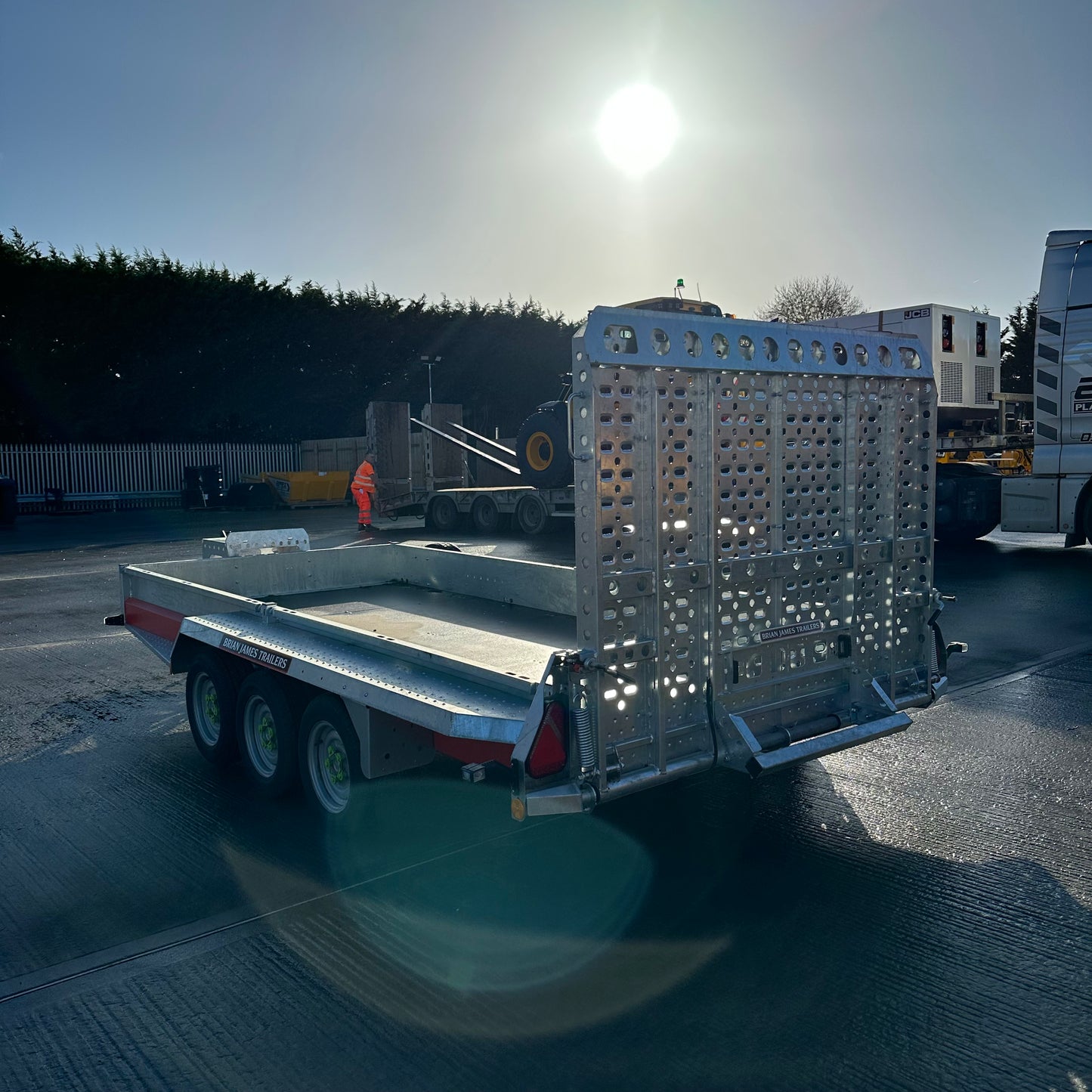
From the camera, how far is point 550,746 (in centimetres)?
385

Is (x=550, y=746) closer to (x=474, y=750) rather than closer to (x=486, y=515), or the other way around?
(x=474, y=750)

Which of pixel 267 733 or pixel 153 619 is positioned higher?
pixel 153 619

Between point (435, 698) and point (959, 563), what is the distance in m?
12.4

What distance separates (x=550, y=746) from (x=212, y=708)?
296 cm

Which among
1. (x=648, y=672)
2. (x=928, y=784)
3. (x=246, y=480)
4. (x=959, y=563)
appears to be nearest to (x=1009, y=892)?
(x=928, y=784)

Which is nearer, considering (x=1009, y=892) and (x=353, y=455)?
(x=1009, y=892)

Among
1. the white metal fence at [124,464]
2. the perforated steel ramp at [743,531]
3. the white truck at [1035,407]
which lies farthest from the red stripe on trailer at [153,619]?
the white metal fence at [124,464]

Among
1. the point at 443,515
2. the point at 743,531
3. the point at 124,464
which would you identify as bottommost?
the point at 443,515

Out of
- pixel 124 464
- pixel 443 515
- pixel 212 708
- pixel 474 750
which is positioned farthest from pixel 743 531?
pixel 124 464

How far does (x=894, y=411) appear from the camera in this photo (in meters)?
4.98

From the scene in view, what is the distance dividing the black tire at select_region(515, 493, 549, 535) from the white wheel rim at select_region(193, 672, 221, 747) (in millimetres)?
14070

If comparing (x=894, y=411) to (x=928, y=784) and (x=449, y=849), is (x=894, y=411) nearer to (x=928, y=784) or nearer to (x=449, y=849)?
(x=928, y=784)

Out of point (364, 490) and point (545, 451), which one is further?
point (364, 490)

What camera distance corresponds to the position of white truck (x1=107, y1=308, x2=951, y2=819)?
3891 mm
